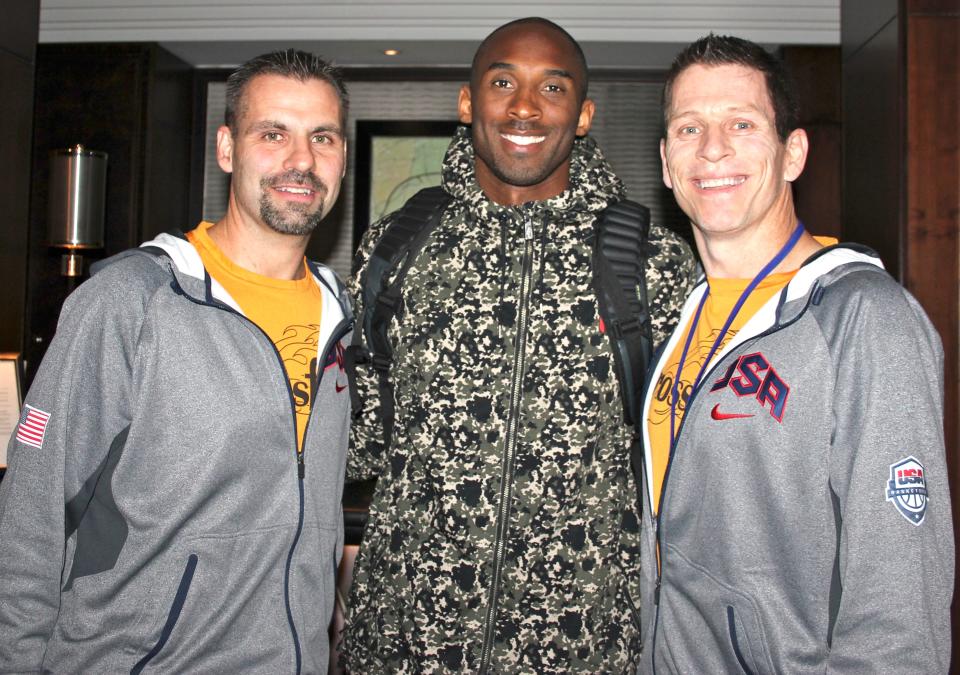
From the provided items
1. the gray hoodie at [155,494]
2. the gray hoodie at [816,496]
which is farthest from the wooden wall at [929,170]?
the gray hoodie at [155,494]

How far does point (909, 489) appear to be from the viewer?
1495mm

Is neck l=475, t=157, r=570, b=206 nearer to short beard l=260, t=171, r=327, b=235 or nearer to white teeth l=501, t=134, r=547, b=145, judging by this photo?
white teeth l=501, t=134, r=547, b=145

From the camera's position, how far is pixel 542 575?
6.99 ft

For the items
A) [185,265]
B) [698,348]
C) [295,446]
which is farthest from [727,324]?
[185,265]

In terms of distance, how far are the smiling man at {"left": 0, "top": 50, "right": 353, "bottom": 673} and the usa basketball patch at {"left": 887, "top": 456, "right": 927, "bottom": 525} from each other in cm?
123

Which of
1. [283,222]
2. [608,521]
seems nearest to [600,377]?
[608,521]

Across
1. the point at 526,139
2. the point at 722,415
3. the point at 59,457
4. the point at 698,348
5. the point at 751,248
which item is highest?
the point at 526,139

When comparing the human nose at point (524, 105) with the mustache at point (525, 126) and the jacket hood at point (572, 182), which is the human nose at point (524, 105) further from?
the jacket hood at point (572, 182)

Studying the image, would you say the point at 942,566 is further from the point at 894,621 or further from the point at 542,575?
the point at 542,575

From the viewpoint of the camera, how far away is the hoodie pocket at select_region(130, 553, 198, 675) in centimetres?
176

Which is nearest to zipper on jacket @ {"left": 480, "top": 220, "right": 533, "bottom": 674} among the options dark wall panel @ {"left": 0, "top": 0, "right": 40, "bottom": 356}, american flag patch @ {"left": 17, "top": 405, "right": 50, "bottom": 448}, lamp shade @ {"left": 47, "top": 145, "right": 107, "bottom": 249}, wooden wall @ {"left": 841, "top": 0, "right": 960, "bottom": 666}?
american flag patch @ {"left": 17, "top": 405, "right": 50, "bottom": 448}

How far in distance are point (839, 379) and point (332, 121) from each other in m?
1.43

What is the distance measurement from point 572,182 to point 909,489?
4.01 ft

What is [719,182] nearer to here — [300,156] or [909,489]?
[909,489]
